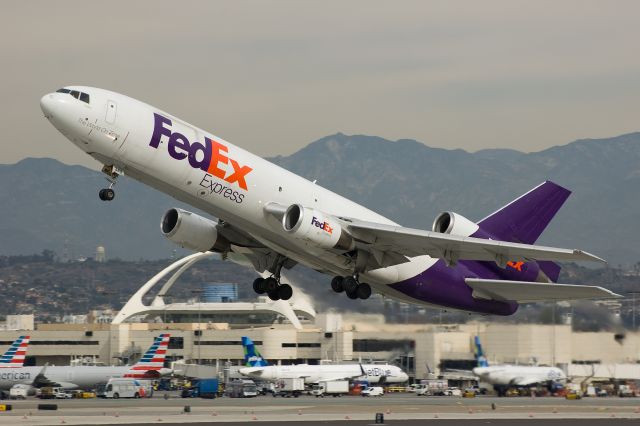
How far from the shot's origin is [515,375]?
76.0 metres

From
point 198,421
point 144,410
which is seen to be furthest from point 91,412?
point 198,421

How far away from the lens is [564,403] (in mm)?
71188

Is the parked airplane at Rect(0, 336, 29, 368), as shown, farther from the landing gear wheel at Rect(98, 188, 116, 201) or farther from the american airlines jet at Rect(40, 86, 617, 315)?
the landing gear wheel at Rect(98, 188, 116, 201)

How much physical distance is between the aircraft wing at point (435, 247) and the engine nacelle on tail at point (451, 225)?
125 centimetres

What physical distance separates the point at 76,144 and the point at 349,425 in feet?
67.7

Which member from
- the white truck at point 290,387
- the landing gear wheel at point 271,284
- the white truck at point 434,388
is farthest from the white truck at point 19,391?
the landing gear wheel at point 271,284

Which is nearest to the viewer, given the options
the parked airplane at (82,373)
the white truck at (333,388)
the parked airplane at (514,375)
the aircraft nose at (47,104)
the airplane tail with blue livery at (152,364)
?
the aircraft nose at (47,104)

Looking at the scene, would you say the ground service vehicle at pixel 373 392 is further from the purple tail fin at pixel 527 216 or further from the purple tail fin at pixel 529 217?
the purple tail fin at pixel 527 216

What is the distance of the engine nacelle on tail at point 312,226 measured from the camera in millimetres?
40219

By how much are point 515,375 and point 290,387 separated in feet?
53.6

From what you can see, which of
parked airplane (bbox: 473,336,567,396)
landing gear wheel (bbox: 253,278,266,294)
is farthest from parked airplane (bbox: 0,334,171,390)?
landing gear wheel (bbox: 253,278,266,294)

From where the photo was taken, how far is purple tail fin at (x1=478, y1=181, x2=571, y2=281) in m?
47.5

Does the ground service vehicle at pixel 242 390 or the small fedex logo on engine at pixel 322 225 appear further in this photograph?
the ground service vehicle at pixel 242 390

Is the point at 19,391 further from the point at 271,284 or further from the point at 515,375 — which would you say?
the point at 271,284
